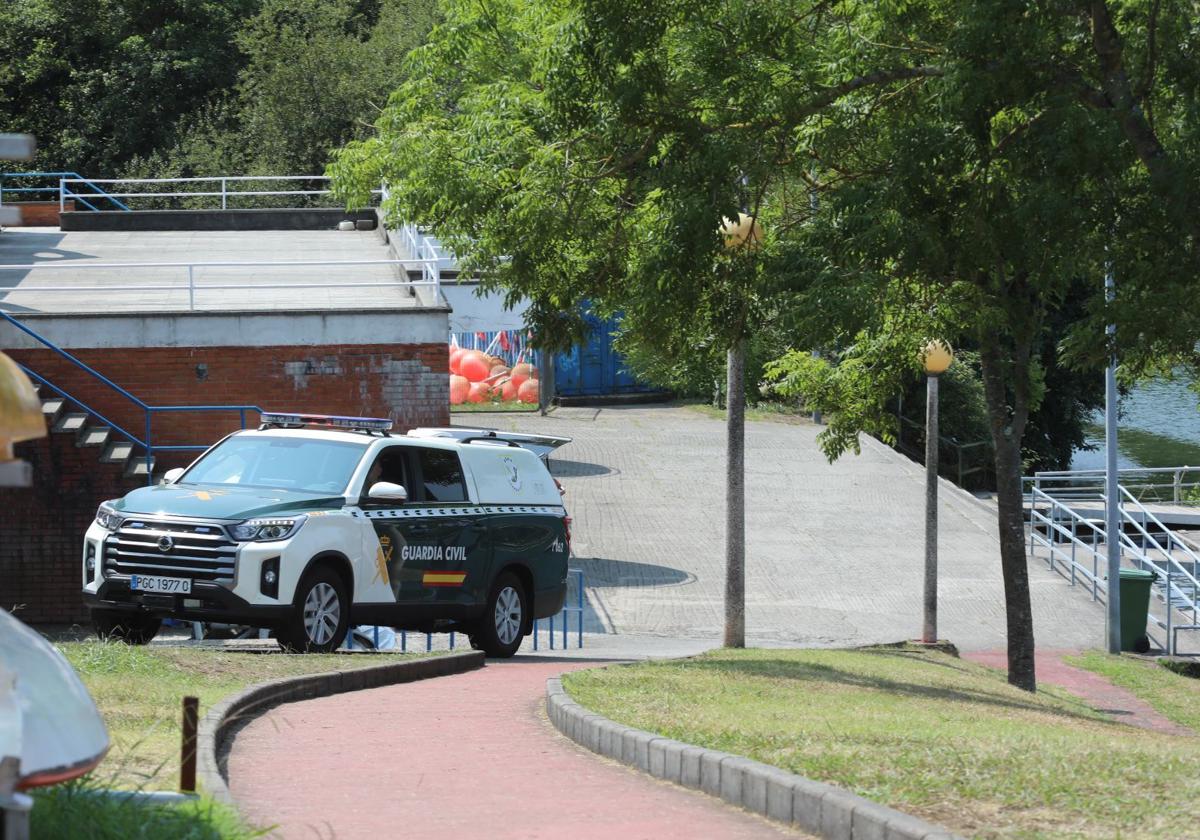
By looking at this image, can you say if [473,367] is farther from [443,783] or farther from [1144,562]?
[443,783]

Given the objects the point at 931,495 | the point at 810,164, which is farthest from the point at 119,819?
the point at 931,495

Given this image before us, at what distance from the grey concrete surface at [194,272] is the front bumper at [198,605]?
8.79 m

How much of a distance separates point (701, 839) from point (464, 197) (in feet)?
28.0

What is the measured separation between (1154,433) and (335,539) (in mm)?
61192

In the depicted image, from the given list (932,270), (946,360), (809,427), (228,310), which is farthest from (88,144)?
(932,270)

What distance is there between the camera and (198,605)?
12.6 metres

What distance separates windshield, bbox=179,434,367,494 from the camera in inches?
539

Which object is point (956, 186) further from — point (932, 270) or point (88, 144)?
point (88, 144)

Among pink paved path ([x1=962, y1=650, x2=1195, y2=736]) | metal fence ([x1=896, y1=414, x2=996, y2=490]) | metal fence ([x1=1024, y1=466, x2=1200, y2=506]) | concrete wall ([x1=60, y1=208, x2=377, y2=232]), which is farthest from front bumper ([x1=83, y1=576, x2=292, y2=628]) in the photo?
metal fence ([x1=896, y1=414, x2=996, y2=490])

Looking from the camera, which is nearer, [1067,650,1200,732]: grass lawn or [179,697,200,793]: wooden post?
[179,697,200,793]: wooden post

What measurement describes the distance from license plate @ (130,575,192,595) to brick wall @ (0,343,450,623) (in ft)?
24.2

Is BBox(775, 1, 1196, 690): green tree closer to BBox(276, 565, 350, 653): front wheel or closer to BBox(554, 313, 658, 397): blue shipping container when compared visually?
BBox(276, 565, 350, 653): front wheel

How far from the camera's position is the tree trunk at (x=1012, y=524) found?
16.4m

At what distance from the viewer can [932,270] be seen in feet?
43.6
